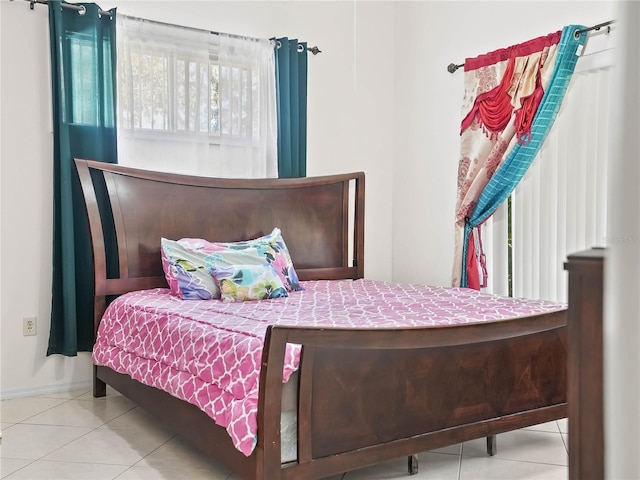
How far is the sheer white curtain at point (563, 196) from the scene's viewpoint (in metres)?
3.29

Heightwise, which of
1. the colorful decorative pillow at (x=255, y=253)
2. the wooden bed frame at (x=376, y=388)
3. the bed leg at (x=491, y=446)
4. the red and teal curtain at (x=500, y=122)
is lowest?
the bed leg at (x=491, y=446)

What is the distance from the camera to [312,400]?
1974mm

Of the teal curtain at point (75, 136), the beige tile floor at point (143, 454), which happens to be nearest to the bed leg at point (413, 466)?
the beige tile floor at point (143, 454)

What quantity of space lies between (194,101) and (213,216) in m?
0.70

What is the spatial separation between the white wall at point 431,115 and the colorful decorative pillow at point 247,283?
1557 millimetres

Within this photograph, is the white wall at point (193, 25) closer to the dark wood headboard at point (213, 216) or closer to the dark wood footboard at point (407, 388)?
the dark wood headboard at point (213, 216)

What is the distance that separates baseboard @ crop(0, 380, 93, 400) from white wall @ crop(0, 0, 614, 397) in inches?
0.6

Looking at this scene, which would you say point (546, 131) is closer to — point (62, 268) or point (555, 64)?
point (555, 64)

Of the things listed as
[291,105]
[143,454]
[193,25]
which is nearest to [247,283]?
[143,454]

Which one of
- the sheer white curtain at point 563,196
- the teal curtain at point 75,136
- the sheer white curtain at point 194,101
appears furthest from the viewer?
the sheer white curtain at point 194,101

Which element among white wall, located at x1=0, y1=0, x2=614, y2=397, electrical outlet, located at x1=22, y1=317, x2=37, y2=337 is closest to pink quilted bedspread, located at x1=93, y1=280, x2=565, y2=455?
electrical outlet, located at x1=22, y1=317, x2=37, y2=337

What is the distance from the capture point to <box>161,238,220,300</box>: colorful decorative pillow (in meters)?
3.21

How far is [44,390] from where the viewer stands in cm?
348

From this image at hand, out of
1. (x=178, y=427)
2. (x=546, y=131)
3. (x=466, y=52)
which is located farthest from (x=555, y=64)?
(x=178, y=427)
